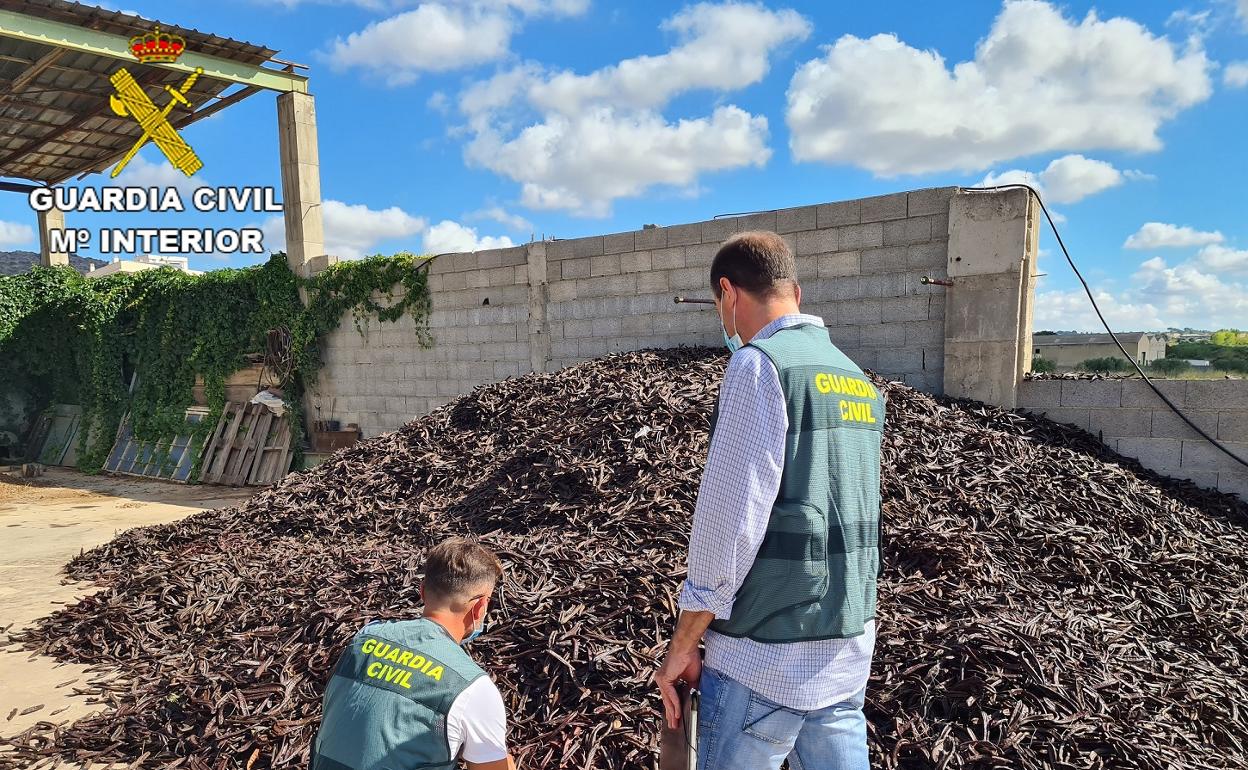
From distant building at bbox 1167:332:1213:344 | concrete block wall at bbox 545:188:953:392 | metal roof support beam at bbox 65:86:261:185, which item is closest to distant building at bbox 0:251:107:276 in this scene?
metal roof support beam at bbox 65:86:261:185

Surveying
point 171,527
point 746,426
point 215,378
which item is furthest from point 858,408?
point 215,378

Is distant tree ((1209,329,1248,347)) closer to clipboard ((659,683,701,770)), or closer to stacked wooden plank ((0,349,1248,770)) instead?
stacked wooden plank ((0,349,1248,770))

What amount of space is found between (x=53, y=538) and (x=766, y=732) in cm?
945

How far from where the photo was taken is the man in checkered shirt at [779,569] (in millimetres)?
1605

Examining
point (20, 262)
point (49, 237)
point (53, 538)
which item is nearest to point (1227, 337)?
point (53, 538)

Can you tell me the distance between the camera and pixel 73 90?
1165 cm

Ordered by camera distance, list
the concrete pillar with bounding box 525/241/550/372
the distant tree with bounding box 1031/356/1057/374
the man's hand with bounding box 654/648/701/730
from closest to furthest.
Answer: the man's hand with bounding box 654/648/701/730 → the distant tree with bounding box 1031/356/1057/374 → the concrete pillar with bounding box 525/241/550/372

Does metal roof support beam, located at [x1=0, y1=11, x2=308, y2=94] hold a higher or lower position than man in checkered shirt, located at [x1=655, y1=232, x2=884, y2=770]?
higher

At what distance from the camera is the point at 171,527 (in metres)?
6.73

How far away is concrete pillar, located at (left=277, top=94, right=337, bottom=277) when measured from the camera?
11711 millimetres

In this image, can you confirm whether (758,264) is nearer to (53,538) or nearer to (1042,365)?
(1042,365)

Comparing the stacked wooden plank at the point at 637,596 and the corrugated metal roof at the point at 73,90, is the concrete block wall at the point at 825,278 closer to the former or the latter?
the stacked wooden plank at the point at 637,596

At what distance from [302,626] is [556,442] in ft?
Result: 7.54

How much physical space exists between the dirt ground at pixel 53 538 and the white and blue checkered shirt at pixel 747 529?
3.82 metres
